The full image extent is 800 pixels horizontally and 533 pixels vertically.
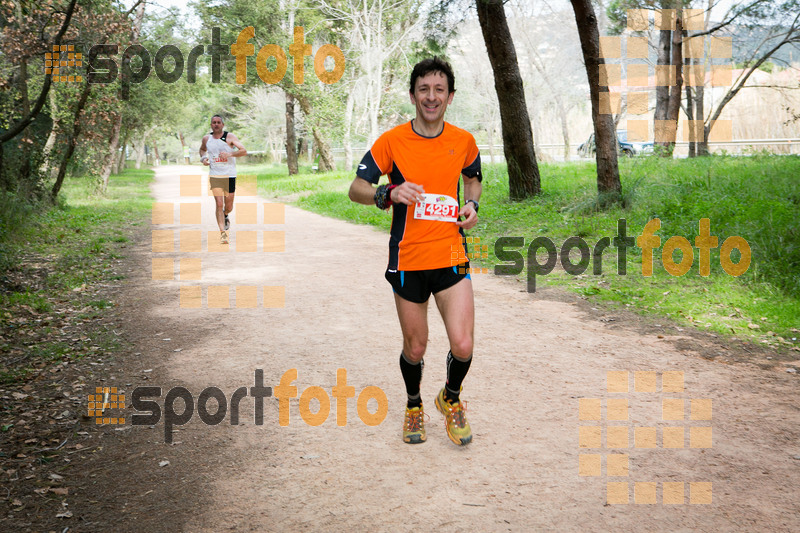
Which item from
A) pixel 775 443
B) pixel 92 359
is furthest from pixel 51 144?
pixel 775 443

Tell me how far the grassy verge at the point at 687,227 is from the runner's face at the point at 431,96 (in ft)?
14.4

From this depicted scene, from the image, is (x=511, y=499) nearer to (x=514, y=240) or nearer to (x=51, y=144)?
(x=514, y=240)

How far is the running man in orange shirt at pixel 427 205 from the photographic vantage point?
380 centimetres

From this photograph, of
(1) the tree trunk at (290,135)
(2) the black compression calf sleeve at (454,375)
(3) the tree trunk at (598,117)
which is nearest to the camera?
(2) the black compression calf sleeve at (454,375)

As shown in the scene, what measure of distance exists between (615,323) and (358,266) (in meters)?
4.47

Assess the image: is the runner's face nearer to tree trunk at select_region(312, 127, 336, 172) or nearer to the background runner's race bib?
the background runner's race bib

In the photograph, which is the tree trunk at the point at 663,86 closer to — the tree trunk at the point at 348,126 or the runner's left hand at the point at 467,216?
the tree trunk at the point at 348,126

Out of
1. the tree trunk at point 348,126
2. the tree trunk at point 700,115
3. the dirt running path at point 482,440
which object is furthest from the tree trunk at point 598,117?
the tree trunk at point 348,126

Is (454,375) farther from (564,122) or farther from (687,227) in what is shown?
(564,122)

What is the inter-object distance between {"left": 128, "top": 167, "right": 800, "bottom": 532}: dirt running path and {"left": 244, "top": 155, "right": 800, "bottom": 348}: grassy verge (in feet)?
3.89

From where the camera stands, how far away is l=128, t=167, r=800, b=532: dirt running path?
10.7 feet

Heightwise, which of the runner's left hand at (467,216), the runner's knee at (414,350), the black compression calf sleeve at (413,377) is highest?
the runner's left hand at (467,216)

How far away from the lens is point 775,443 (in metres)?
4.02

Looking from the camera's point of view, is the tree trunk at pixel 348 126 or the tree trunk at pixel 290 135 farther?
the tree trunk at pixel 290 135
